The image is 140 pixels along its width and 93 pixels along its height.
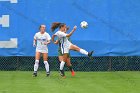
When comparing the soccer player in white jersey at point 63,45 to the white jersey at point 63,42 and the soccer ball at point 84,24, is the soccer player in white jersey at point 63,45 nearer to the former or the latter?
the white jersey at point 63,42

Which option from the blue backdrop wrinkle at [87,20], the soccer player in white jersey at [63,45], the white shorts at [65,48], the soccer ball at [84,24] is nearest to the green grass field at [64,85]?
the soccer player in white jersey at [63,45]

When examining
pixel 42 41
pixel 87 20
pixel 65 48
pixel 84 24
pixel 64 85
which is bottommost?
pixel 64 85

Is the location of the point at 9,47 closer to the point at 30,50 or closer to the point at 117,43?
the point at 30,50

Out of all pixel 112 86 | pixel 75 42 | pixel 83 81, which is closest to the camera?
pixel 112 86

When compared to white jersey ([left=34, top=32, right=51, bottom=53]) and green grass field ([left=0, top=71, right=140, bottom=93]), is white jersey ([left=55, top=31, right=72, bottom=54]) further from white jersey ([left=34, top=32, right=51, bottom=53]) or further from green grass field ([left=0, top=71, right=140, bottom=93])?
green grass field ([left=0, top=71, right=140, bottom=93])

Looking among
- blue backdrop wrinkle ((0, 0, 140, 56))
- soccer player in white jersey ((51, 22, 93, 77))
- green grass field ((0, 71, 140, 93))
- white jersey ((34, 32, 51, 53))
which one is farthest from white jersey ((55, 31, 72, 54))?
blue backdrop wrinkle ((0, 0, 140, 56))

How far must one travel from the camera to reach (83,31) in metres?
15.2

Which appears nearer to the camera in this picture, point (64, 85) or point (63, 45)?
point (64, 85)

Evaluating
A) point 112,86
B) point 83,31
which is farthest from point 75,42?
point 112,86

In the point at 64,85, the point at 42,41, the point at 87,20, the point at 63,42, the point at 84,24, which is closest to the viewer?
the point at 64,85

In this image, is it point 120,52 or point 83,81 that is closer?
point 83,81

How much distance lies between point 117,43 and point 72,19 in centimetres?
165

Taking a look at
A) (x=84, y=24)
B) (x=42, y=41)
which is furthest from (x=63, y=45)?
(x=84, y=24)

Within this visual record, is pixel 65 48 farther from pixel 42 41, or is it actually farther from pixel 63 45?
pixel 42 41
